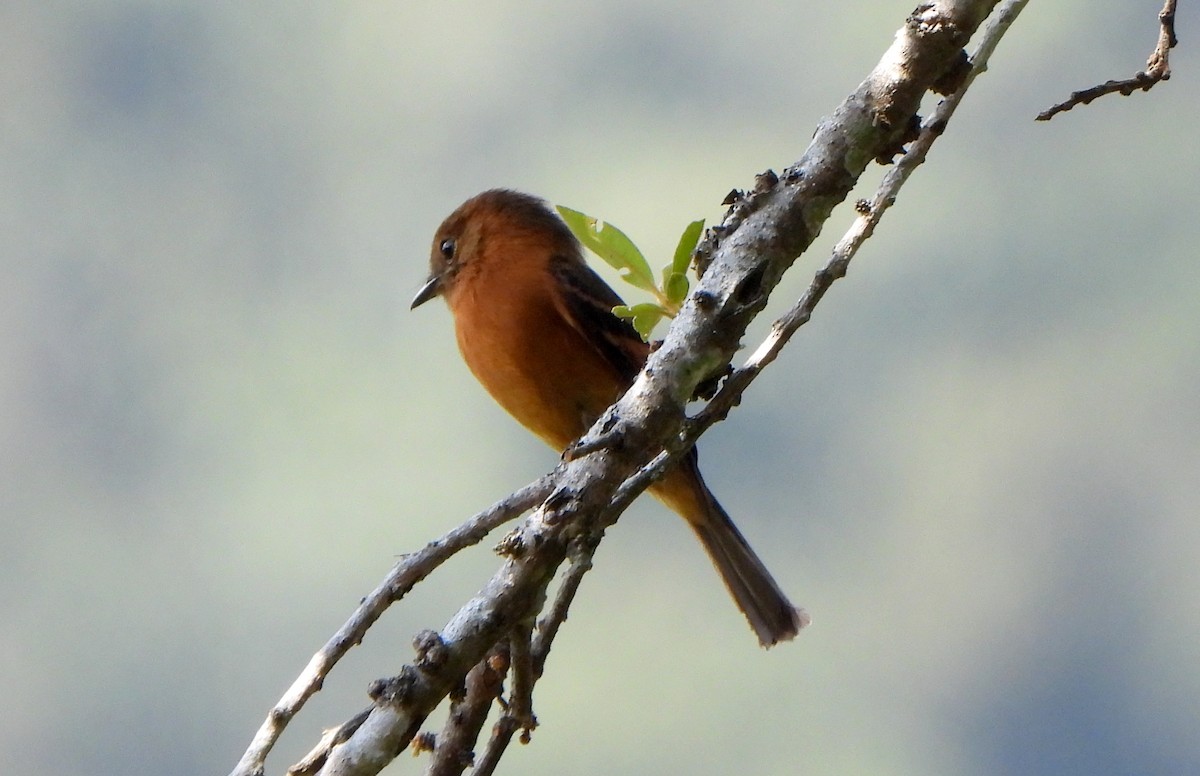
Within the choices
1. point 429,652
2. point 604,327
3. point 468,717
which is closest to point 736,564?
point 604,327

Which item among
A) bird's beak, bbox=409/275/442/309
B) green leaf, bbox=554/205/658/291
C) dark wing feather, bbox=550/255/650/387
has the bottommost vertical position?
green leaf, bbox=554/205/658/291

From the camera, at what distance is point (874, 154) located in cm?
231

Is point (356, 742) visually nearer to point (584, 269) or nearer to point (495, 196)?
point (584, 269)

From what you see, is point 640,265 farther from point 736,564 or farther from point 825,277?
point 736,564

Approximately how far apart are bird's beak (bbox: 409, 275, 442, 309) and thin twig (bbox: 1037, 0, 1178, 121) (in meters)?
3.34

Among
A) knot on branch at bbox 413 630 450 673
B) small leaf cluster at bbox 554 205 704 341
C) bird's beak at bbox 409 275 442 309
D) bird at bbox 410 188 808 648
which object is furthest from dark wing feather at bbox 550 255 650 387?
knot on branch at bbox 413 630 450 673

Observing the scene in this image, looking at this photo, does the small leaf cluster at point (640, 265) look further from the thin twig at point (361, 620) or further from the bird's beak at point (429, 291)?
the bird's beak at point (429, 291)

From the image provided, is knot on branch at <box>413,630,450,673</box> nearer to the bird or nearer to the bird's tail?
the bird

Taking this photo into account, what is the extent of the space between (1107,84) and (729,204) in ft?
2.42

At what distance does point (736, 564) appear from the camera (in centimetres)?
494

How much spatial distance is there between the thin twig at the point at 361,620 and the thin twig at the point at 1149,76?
1190 mm

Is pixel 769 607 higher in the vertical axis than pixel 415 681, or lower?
higher

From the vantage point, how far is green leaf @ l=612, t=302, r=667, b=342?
2.69 m

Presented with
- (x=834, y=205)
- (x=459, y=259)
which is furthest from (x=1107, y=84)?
(x=459, y=259)
